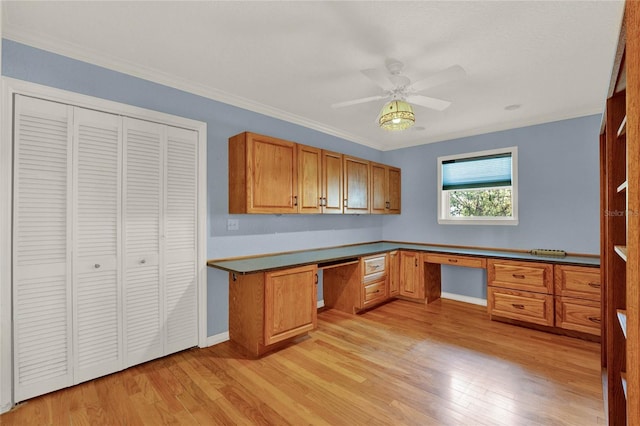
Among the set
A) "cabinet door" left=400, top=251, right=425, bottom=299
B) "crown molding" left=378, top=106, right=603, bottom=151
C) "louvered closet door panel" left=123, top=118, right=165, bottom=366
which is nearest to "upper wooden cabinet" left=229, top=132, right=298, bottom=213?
"louvered closet door panel" left=123, top=118, right=165, bottom=366

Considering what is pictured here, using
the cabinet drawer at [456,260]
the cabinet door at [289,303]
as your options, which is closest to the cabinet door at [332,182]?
the cabinet door at [289,303]

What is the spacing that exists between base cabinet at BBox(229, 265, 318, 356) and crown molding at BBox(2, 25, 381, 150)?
1.85 meters

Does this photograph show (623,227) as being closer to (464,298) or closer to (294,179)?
Result: (294,179)

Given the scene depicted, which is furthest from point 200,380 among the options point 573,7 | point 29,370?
point 573,7

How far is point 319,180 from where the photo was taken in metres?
3.72

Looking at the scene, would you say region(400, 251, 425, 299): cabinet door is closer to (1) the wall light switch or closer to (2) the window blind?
(2) the window blind

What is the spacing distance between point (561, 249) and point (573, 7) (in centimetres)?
292

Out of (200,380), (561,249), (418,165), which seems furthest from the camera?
(418,165)

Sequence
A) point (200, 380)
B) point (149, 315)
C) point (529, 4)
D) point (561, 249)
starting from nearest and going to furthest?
1. point (529, 4)
2. point (200, 380)
3. point (149, 315)
4. point (561, 249)

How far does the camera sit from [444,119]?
12.8 ft

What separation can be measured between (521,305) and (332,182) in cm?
260

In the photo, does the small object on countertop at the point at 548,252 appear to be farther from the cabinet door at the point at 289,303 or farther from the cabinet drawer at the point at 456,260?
the cabinet door at the point at 289,303

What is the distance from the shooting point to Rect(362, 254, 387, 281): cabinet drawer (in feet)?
12.8

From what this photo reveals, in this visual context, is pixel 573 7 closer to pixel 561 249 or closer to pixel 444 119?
pixel 444 119
